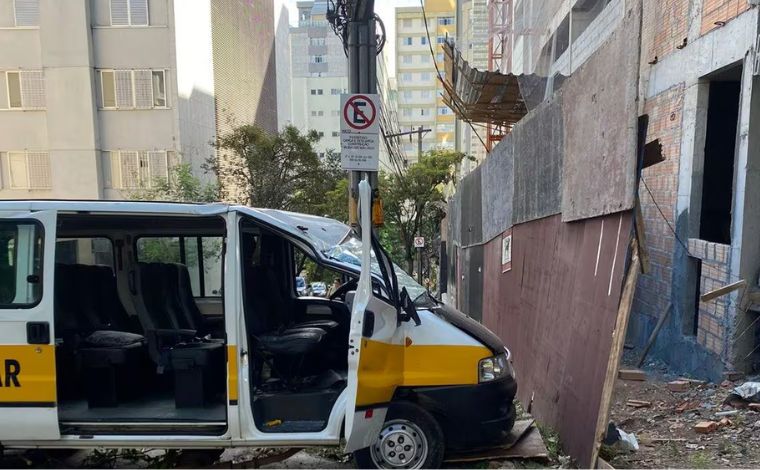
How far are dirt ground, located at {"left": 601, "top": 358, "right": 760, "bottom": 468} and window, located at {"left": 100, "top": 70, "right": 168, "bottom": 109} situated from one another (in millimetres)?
18695

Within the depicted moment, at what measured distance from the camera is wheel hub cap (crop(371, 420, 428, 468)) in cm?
360

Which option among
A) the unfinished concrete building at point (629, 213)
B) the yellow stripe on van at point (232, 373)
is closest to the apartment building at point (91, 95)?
the unfinished concrete building at point (629, 213)

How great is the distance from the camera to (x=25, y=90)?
18.8 meters

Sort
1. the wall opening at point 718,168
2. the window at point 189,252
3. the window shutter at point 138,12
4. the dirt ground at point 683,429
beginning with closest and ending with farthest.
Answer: the dirt ground at point 683,429 < the window at point 189,252 < the wall opening at point 718,168 < the window shutter at point 138,12

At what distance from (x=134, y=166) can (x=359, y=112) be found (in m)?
16.3

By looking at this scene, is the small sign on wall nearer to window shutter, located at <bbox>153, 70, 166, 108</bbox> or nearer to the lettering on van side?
the lettering on van side

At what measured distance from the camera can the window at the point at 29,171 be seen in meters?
19.0

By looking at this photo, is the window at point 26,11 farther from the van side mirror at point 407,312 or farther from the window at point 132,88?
the van side mirror at point 407,312

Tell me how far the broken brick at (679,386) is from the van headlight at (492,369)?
2.79 m

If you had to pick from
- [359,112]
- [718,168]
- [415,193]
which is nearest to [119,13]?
[415,193]

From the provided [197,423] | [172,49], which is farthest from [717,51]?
[172,49]

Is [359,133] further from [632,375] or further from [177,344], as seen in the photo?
[632,375]

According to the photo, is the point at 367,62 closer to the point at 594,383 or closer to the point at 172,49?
the point at 594,383

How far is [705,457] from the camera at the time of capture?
3.89 metres
